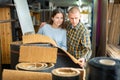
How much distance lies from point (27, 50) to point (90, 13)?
239 cm

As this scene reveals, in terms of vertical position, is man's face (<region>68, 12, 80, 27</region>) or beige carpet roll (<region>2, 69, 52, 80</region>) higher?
man's face (<region>68, 12, 80, 27</region>)

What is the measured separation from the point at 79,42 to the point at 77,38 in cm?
5

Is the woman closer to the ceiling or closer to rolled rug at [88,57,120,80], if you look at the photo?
rolled rug at [88,57,120,80]

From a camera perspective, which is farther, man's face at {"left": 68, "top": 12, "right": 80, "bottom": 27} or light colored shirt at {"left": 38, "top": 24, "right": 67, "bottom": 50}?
light colored shirt at {"left": 38, "top": 24, "right": 67, "bottom": 50}

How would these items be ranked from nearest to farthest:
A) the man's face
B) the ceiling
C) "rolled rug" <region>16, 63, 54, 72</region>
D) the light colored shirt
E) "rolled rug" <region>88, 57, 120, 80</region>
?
"rolled rug" <region>88, 57, 120, 80</region> → "rolled rug" <region>16, 63, 54, 72</region> → the man's face → the light colored shirt → the ceiling

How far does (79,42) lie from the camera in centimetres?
213

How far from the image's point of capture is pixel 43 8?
433cm

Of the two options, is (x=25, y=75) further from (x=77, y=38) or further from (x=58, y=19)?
(x=58, y=19)

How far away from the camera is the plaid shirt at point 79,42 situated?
209 cm

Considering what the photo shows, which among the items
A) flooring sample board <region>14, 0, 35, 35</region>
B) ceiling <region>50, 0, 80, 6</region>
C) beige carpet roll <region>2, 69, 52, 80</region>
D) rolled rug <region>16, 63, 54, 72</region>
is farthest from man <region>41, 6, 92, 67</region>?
ceiling <region>50, 0, 80, 6</region>

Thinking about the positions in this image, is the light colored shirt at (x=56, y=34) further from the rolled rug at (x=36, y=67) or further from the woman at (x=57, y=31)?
the rolled rug at (x=36, y=67)

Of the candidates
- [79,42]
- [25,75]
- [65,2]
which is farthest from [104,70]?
[65,2]

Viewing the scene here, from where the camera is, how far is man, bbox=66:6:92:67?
209 cm

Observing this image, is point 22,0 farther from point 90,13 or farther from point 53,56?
point 53,56
